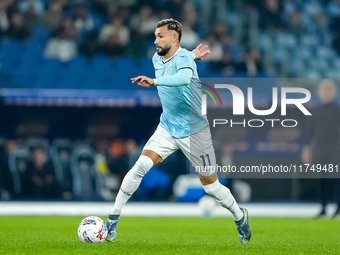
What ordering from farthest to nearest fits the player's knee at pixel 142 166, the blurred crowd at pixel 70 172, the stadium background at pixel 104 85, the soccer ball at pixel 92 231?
the stadium background at pixel 104 85 → the blurred crowd at pixel 70 172 → the player's knee at pixel 142 166 → the soccer ball at pixel 92 231

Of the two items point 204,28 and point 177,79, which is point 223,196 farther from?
point 204,28

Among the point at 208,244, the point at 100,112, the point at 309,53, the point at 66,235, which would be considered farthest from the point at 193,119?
the point at 309,53

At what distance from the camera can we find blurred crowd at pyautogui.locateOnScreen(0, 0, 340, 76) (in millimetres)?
18453

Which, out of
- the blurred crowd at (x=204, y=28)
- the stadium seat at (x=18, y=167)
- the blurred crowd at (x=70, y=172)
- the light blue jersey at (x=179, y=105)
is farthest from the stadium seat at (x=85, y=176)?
the light blue jersey at (x=179, y=105)

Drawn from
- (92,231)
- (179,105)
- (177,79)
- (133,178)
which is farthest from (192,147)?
(92,231)

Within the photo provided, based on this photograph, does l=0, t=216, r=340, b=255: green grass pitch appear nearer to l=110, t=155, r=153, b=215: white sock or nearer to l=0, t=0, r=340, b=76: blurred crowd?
l=110, t=155, r=153, b=215: white sock

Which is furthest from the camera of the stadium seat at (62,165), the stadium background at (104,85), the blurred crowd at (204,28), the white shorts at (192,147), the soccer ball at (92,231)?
the blurred crowd at (204,28)

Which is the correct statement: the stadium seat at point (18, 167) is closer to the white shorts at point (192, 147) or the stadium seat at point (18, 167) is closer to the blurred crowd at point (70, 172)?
the blurred crowd at point (70, 172)

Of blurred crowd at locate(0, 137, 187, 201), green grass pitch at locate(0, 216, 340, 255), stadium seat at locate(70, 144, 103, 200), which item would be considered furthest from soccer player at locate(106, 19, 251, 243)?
stadium seat at locate(70, 144, 103, 200)

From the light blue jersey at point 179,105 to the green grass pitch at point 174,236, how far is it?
1243 mm

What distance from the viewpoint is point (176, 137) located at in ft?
24.8

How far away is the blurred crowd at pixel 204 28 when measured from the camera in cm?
1845

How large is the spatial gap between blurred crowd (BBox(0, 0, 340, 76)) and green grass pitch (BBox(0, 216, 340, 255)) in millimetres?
7096

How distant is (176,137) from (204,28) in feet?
42.7
